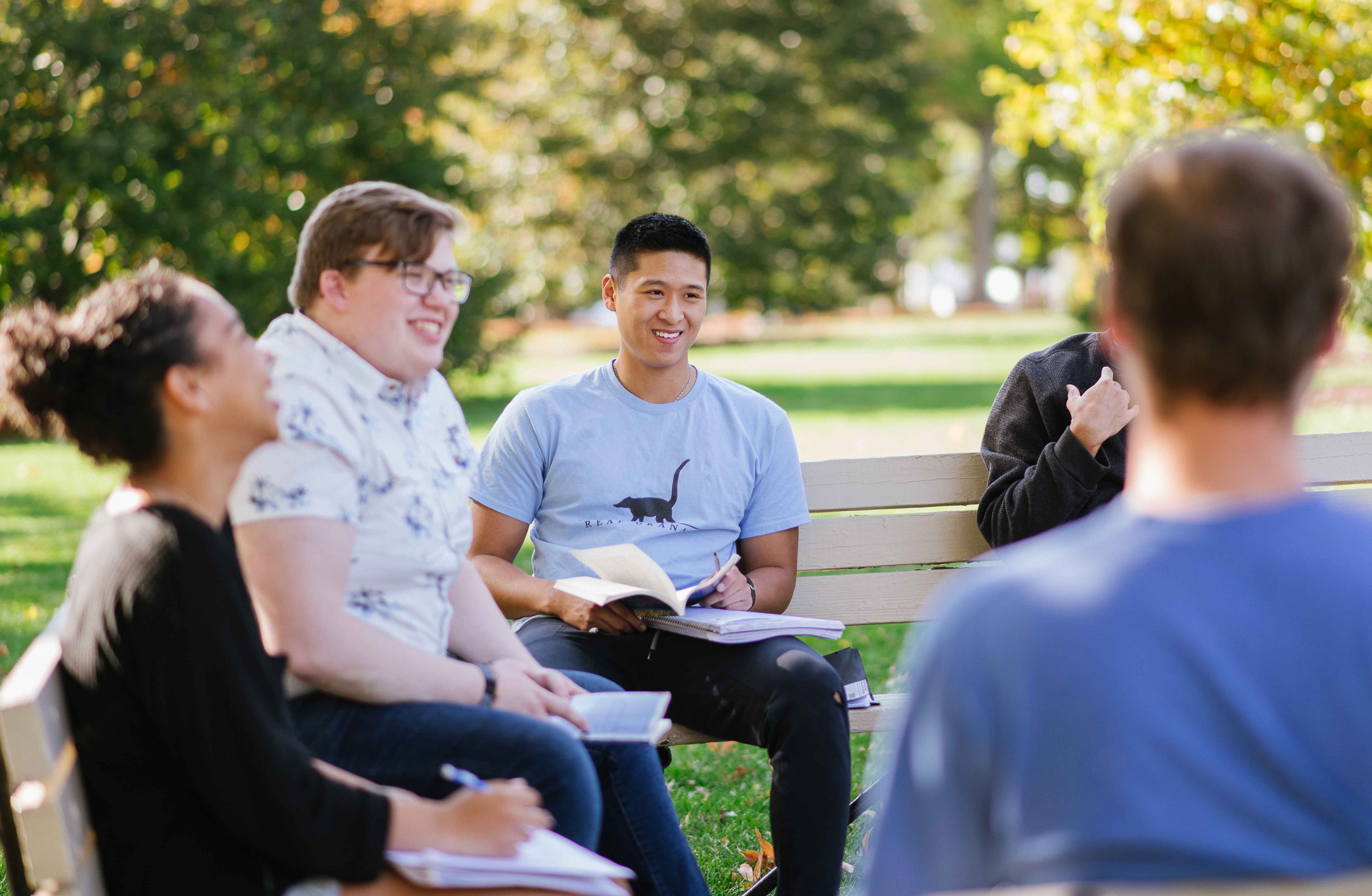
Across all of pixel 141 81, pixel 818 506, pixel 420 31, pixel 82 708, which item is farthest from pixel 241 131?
pixel 82 708

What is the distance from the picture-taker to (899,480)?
3.86m

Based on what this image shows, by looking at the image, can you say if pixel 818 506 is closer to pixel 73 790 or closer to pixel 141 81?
pixel 73 790

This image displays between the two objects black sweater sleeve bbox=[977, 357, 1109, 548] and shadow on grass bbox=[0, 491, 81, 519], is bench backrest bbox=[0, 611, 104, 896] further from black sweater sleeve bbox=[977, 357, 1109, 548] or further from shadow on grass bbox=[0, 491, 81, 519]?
shadow on grass bbox=[0, 491, 81, 519]

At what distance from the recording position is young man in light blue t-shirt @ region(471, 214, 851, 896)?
335 cm

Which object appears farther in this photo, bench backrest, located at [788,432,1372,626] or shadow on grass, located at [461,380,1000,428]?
shadow on grass, located at [461,380,1000,428]

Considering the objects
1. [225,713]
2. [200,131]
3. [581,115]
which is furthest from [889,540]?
[581,115]

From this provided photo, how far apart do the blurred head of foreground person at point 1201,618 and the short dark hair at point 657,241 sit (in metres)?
2.69

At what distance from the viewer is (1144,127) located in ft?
35.2

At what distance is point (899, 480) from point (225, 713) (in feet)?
8.10

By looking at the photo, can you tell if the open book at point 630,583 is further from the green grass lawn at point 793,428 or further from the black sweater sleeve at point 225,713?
the black sweater sleeve at point 225,713

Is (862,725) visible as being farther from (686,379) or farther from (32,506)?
(32,506)

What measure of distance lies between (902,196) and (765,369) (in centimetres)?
1047

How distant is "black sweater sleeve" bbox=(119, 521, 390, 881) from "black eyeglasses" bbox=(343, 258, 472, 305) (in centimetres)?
81

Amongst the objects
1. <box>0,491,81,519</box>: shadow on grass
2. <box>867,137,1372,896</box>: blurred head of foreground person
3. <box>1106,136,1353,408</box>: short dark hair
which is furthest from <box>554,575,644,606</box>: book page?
<box>0,491,81,519</box>: shadow on grass
